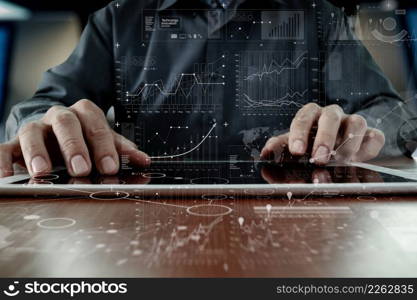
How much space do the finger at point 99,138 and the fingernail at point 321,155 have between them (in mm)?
310

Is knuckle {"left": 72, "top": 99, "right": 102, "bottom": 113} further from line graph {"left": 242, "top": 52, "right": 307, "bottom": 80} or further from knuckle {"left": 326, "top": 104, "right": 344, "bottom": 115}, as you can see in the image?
knuckle {"left": 326, "top": 104, "right": 344, "bottom": 115}

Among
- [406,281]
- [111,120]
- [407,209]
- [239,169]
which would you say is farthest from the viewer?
[111,120]

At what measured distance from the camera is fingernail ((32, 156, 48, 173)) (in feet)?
1.79

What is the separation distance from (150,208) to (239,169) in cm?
28

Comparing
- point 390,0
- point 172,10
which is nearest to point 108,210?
point 172,10

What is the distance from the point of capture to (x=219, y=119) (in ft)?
2.58

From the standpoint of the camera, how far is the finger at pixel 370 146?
693 millimetres

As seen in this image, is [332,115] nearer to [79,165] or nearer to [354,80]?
[354,80]

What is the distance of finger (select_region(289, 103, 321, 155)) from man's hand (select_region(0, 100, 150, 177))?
267 millimetres

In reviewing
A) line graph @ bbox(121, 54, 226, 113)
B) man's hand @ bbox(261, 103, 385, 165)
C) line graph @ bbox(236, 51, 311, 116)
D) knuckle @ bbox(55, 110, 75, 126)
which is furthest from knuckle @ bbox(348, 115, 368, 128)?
knuckle @ bbox(55, 110, 75, 126)

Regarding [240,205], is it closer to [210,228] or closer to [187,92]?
[210,228]

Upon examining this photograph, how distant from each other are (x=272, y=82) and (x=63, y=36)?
1.41ft

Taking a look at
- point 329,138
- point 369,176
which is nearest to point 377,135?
point 329,138

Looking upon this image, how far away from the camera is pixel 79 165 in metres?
0.55
